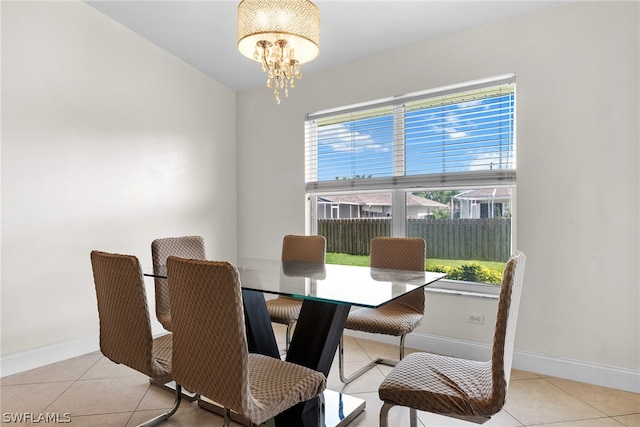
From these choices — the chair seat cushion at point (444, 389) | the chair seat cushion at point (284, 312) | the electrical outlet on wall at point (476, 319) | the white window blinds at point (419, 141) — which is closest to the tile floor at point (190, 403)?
the electrical outlet on wall at point (476, 319)

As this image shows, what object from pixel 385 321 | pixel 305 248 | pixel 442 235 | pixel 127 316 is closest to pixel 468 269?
pixel 442 235

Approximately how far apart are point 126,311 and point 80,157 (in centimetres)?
194

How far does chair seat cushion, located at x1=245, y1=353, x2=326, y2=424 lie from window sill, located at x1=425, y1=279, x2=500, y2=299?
1.82 meters

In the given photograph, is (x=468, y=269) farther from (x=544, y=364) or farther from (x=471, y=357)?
(x=544, y=364)

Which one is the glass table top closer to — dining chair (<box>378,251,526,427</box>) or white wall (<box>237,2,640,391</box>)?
dining chair (<box>378,251,526,427</box>)

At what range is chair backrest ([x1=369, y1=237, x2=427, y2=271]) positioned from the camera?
2.67 m

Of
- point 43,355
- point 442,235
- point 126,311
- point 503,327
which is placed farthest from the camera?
point 442,235

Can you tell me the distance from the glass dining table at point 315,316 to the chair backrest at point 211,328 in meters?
0.42

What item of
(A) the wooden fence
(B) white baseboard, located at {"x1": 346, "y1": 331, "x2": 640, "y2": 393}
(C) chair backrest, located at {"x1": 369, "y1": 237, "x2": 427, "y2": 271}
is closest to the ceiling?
(A) the wooden fence

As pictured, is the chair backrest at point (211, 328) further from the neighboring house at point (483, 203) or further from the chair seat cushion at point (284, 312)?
the neighboring house at point (483, 203)

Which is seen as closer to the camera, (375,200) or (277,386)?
(277,386)

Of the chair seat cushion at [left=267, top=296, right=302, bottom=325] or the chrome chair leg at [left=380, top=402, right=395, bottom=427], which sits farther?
the chair seat cushion at [left=267, top=296, right=302, bottom=325]

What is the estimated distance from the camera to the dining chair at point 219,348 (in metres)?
1.28

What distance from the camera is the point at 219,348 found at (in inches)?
52.2
